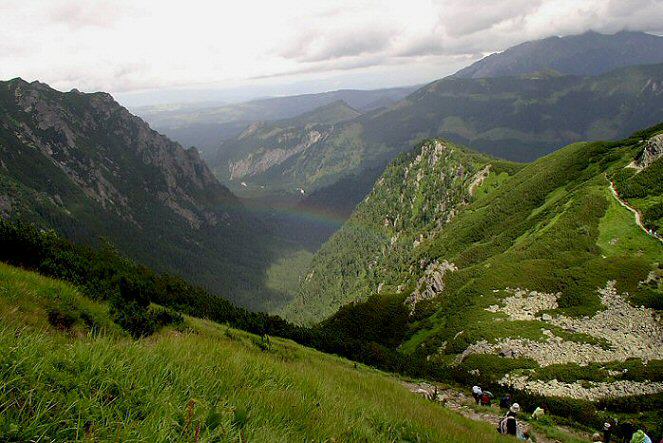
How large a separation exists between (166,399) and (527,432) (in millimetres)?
21402

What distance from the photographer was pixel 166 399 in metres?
3.89

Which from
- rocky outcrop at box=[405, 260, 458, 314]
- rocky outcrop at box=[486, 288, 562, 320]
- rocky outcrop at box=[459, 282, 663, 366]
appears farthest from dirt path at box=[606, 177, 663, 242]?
rocky outcrop at box=[405, 260, 458, 314]

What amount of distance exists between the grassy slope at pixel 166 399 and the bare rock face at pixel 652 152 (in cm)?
9246

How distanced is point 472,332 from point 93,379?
61.6m

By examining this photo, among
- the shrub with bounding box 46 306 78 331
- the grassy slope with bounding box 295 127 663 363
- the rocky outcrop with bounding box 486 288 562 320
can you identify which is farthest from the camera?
the rocky outcrop with bounding box 486 288 562 320

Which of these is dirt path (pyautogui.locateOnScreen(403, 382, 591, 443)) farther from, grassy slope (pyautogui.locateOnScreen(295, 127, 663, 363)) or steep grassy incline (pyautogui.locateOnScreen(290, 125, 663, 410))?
grassy slope (pyautogui.locateOnScreen(295, 127, 663, 363))

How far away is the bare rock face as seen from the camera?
73.9 meters

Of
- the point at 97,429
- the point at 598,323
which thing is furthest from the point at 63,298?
the point at 598,323

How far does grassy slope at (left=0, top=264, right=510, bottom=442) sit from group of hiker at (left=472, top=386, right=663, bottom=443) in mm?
11482

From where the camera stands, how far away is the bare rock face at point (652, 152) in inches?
2911

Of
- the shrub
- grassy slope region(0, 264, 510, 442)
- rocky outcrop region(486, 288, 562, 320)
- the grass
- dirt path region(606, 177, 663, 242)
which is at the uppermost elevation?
grassy slope region(0, 264, 510, 442)

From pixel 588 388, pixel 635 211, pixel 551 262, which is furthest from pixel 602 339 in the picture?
pixel 635 211

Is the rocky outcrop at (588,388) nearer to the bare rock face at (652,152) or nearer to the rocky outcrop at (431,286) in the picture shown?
the rocky outcrop at (431,286)

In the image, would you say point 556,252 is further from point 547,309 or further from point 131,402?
point 131,402
